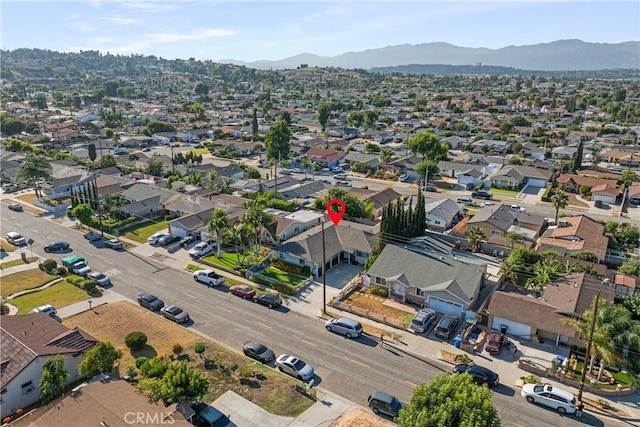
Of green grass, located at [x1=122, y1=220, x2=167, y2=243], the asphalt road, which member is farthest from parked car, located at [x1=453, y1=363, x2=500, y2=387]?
green grass, located at [x1=122, y1=220, x2=167, y2=243]

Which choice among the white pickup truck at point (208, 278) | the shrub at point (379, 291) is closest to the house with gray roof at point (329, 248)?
the shrub at point (379, 291)

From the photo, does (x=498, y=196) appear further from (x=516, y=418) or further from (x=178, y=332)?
(x=178, y=332)

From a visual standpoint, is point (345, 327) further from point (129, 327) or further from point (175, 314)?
point (129, 327)

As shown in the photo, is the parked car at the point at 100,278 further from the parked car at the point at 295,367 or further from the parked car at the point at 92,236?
the parked car at the point at 295,367

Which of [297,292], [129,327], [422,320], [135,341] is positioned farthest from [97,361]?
[422,320]

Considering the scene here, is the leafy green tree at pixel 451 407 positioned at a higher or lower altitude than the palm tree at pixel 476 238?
higher

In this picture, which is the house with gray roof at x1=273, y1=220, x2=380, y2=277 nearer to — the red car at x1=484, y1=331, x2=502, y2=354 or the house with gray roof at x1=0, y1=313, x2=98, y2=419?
the red car at x1=484, y1=331, x2=502, y2=354

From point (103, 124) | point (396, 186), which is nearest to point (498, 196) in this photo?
point (396, 186)
